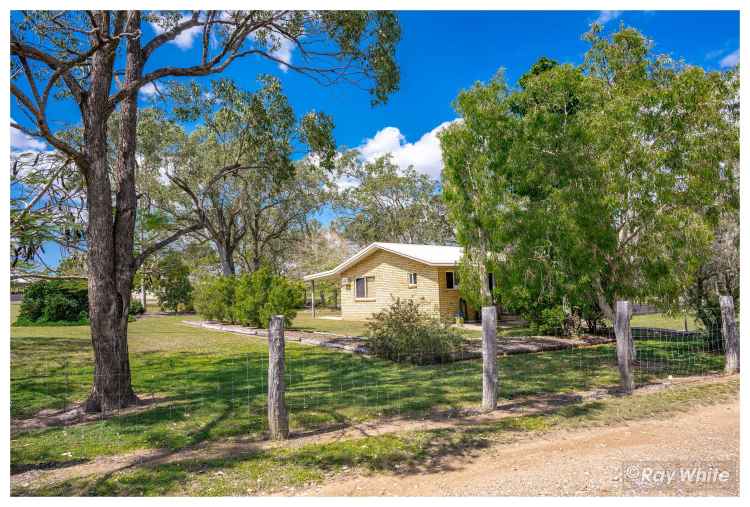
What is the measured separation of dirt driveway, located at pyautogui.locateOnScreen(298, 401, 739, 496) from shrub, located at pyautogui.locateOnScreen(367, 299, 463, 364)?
525cm

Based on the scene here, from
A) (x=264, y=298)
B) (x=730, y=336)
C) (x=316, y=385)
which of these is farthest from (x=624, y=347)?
(x=264, y=298)

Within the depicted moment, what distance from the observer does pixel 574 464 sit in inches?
176

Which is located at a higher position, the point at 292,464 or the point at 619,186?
the point at 619,186

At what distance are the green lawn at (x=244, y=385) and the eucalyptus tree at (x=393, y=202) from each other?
82.6ft

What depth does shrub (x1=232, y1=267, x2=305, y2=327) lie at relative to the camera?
59.1 ft

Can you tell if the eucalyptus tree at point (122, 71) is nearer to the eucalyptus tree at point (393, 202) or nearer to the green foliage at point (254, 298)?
the green foliage at point (254, 298)

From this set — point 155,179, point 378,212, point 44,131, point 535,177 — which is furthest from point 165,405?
point 378,212

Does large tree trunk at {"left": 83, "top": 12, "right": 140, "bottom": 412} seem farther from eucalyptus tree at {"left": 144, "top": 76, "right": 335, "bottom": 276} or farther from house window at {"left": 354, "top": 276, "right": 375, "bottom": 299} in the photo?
house window at {"left": 354, "top": 276, "right": 375, "bottom": 299}

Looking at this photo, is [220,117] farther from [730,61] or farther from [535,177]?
[730,61]

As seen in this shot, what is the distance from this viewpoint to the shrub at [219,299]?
21.3 metres

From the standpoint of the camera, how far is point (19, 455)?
508 cm

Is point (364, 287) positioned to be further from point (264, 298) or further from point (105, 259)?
point (105, 259)

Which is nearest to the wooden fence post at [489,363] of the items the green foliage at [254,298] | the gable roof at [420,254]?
the gable roof at [420,254]

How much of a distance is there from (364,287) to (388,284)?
1.92 metres
